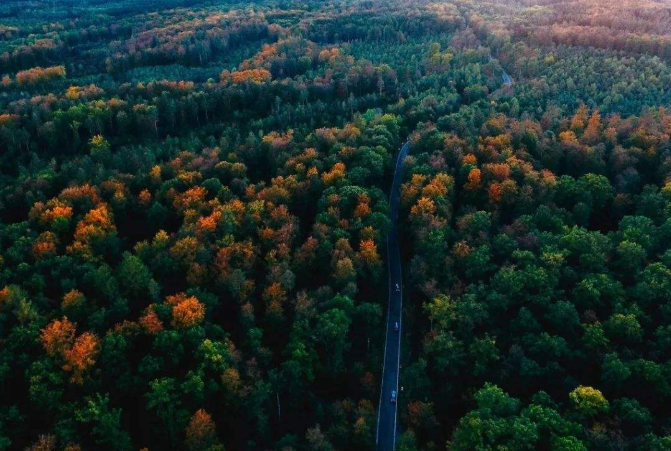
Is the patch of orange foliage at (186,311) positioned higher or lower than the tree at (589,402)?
higher

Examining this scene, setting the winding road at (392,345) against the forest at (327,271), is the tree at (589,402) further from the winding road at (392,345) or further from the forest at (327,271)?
the winding road at (392,345)

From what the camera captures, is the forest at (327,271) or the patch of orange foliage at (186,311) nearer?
the forest at (327,271)

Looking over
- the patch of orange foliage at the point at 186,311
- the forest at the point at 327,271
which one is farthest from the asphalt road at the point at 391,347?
the patch of orange foliage at the point at 186,311

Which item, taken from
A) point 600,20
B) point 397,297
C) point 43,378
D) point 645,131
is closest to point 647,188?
point 645,131

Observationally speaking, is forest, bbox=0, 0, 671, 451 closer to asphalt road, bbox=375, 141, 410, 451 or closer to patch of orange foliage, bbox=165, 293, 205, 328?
patch of orange foliage, bbox=165, 293, 205, 328

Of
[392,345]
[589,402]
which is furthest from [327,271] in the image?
[589,402]

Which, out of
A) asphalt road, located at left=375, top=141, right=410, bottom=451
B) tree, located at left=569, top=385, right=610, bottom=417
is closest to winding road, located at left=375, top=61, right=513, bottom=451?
asphalt road, located at left=375, top=141, right=410, bottom=451

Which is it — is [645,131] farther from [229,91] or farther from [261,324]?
[229,91]
